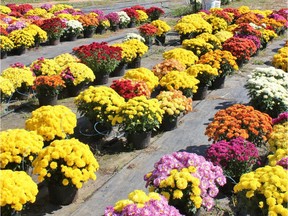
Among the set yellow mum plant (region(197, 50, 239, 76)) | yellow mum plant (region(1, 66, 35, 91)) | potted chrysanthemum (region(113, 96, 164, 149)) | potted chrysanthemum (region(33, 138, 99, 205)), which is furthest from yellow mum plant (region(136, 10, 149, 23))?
potted chrysanthemum (region(33, 138, 99, 205))

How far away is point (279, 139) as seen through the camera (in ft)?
22.9

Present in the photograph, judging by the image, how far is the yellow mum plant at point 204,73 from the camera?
10.4m

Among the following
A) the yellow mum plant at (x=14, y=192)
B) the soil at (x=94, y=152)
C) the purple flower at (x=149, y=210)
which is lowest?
the soil at (x=94, y=152)

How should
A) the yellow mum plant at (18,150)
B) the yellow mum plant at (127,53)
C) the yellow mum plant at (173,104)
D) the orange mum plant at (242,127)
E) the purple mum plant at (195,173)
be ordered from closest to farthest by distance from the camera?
the purple mum plant at (195,173) → the yellow mum plant at (18,150) → the orange mum plant at (242,127) → the yellow mum plant at (173,104) → the yellow mum plant at (127,53)

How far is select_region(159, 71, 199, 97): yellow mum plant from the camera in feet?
32.1

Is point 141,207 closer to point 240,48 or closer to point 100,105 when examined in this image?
point 100,105

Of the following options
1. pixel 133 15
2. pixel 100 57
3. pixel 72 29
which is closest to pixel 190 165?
pixel 100 57

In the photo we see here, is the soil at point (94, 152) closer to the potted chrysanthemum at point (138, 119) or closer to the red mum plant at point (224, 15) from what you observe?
the potted chrysanthemum at point (138, 119)

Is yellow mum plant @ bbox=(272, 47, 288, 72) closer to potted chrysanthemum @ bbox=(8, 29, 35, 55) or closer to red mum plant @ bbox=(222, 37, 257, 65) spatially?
red mum plant @ bbox=(222, 37, 257, 65)

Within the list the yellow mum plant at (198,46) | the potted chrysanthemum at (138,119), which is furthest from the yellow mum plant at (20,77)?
the yellow mum plant at (198,46)

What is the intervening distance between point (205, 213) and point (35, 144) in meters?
2.73

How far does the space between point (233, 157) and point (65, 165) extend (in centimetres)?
246

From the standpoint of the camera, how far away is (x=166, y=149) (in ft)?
26.6

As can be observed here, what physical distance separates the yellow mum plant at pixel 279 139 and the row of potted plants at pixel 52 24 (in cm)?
980
